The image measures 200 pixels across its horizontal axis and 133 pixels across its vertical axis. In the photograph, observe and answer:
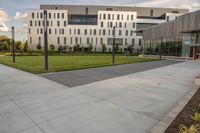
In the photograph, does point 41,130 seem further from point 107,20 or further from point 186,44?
point 107,20

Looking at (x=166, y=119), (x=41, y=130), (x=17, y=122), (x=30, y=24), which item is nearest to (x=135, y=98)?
(x=166, y=119)

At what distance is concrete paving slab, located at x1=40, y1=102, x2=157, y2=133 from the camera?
4004 millimetres

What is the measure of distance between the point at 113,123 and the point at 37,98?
3.55 metres

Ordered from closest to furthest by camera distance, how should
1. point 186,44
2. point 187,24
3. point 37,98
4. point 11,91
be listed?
point 37,98, point 11,91, point 187,24, point 186,44

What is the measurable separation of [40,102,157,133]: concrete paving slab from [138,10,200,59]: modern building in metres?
31.2

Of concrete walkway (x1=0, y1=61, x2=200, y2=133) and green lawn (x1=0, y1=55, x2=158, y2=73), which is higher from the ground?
green lawn (x1=0, y1=55, x2=158, y2=73)

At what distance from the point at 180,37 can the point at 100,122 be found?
37.5 metres

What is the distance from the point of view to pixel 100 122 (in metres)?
4.41

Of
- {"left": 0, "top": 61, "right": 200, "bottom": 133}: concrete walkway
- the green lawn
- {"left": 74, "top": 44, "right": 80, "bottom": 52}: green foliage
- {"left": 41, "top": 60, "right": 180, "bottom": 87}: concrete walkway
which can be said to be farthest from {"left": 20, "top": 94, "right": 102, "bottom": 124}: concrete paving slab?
{"left": 74, "top": 44, "right": 80, "bottom": 52}: green foliage

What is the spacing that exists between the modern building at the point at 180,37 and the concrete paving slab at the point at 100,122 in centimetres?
3120

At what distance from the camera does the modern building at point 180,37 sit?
31.5m

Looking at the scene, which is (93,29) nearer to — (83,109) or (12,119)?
(83,109)

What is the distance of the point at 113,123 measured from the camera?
4.36 meters

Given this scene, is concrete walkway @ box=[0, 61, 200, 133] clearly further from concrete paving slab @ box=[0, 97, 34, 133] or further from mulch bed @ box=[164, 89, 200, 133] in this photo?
mulch bed @ box=[164, 89, 200, 133]
